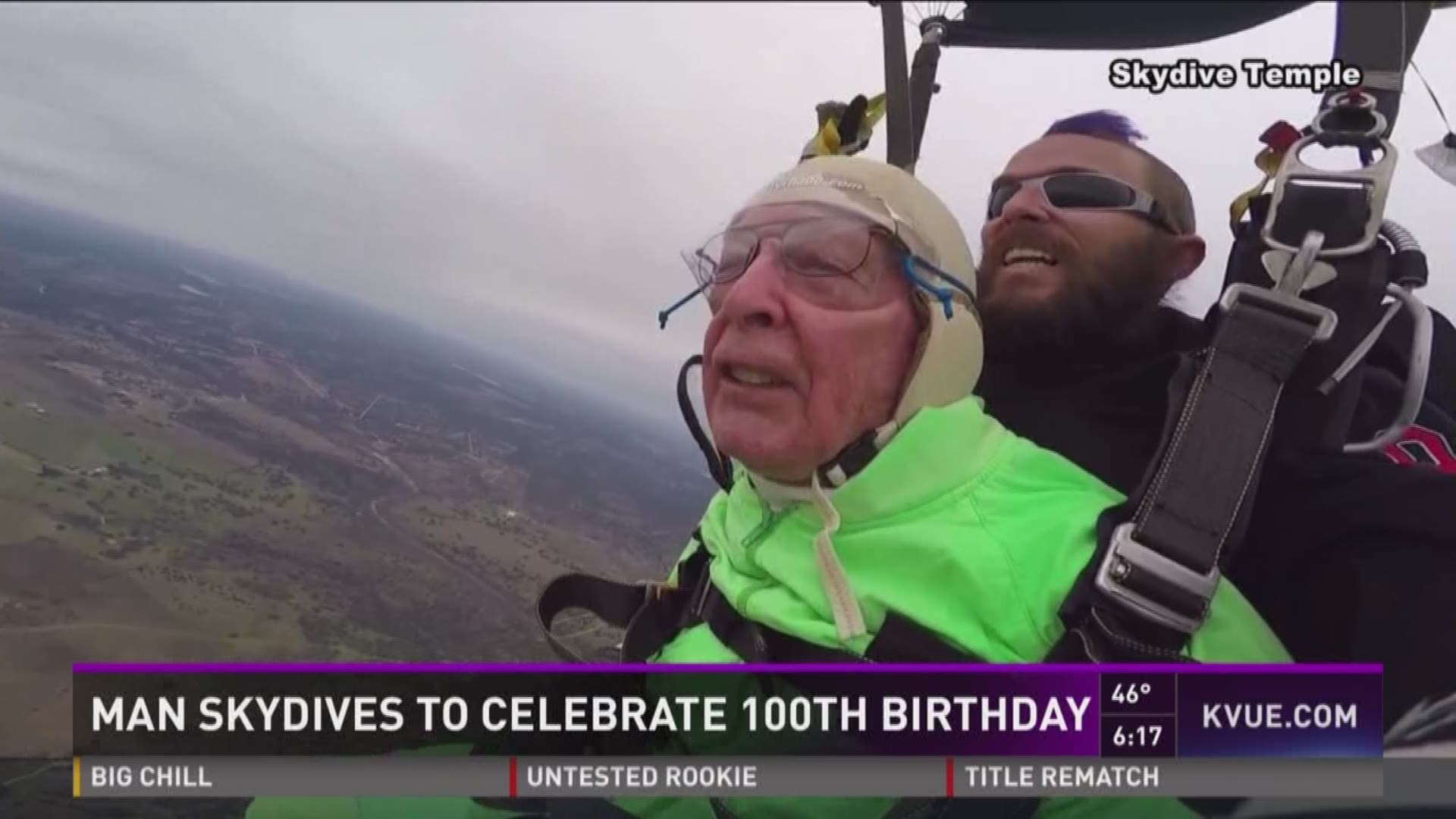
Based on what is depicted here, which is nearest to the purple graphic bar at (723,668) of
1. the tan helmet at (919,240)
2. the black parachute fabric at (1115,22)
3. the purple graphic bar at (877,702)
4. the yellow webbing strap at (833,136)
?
the purple graphic bar at (877,702)

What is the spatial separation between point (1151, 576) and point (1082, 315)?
1.42ft

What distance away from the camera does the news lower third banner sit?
3.54 ft

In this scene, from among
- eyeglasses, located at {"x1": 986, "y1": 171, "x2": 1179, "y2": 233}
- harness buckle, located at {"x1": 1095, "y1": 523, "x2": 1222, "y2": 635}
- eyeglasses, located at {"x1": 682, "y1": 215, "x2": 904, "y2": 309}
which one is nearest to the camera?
harness buckle, located at {"x1": 1095, "y1": 523, "x2": 1222, "y2": 635}

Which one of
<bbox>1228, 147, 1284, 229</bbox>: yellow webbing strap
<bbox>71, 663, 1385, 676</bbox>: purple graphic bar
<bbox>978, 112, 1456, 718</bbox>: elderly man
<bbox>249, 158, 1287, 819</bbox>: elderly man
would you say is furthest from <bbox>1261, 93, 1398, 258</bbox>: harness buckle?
<bbox>71, 663, 1385, 676</bbox>: purple graphic bar

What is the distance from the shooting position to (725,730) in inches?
44.6

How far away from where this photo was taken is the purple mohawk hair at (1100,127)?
1.20 metres

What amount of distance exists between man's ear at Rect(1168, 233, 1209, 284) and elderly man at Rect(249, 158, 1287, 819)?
0.33 metres

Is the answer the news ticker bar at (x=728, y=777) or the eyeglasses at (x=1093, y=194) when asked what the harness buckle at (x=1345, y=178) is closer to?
the eyeglasses at (x=1093, y=194)

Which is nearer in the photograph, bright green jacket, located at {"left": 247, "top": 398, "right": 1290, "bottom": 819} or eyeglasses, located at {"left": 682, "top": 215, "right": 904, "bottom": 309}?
bright green jacket, located at {"left": 247, "top": 398, "right": 1290, "bottom": 819}

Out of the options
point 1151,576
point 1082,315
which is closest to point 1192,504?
point 1151,576

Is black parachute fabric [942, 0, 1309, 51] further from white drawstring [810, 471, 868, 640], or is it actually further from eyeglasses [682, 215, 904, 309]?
white drawstring [810, 471, 868, 640]

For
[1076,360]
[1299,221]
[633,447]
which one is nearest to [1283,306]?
[1299,221]

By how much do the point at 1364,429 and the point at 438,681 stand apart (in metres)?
1.23

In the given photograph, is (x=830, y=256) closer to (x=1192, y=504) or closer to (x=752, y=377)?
(x=752, y=377)
